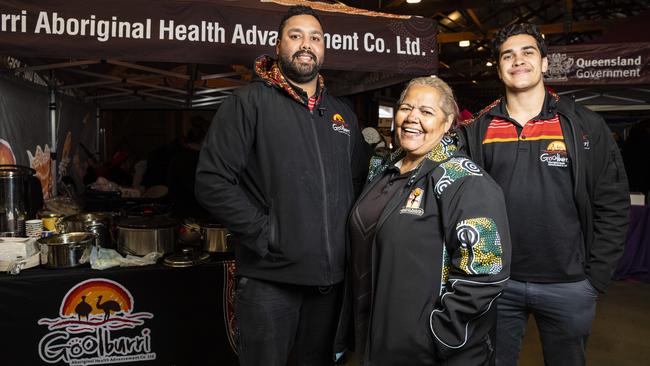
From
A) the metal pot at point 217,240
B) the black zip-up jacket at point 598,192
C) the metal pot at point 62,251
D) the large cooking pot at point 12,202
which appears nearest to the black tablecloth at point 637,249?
the black zip-up jacket at point 598,192

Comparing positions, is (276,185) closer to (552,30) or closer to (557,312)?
(557,312)

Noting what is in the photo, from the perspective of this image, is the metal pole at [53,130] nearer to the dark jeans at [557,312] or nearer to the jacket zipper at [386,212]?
the jacket zipper at [386,212]

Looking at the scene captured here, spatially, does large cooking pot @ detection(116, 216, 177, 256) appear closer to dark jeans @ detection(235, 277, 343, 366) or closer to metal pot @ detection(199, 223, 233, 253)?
metal pot @ detection(199, 223, 233, 253)

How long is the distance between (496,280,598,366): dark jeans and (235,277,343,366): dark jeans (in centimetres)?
73

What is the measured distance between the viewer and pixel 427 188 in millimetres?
1643

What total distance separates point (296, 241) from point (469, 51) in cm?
1317

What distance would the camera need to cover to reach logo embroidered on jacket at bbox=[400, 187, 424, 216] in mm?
1620

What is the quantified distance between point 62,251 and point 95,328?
0.49 metres

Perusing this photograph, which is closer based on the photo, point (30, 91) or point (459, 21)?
point (30, 91)

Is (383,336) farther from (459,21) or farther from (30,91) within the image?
(459,21)

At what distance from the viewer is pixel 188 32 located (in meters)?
2.66

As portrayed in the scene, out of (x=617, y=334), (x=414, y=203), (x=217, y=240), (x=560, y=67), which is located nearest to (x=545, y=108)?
(x=414, y=203)

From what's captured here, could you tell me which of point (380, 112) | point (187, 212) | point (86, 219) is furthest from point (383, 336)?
point (380, 112)

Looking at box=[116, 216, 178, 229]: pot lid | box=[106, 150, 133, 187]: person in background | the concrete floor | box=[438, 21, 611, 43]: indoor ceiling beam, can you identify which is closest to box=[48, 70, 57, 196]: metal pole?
box=[106, 150, 133, 187]: person in background
